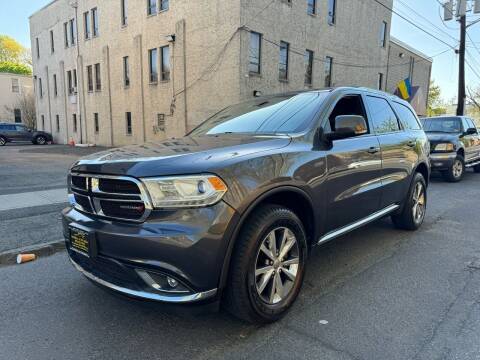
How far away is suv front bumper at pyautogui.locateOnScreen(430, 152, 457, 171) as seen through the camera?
9727 millimetres

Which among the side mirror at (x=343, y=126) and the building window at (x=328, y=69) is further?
the building window at (x=328, y=69)

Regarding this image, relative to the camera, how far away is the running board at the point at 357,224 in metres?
3.33

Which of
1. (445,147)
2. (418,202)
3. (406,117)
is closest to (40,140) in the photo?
(445,147)

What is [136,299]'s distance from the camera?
90.9 inches

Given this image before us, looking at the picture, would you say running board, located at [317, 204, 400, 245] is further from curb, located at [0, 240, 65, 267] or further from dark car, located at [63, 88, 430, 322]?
curb, located at [0, 240, 65, 267]

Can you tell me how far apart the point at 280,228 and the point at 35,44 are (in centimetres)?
3896

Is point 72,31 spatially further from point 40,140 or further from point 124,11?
point 40,140

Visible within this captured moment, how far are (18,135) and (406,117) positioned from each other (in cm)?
3051

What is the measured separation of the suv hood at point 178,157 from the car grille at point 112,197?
0.20ft

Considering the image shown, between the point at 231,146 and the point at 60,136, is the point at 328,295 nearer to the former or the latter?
the point at 231,146

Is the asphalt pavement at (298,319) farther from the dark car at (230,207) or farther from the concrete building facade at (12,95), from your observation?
the concrete building facade at (12,95)

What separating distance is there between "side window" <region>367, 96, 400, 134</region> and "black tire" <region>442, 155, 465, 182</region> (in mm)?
6491

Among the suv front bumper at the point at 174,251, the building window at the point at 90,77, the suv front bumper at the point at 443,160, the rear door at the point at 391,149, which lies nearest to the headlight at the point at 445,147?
the suv front bumper at the point at 443,160

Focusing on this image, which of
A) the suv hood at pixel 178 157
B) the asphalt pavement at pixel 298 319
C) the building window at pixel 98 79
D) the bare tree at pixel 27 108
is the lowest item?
the asphalt pavement at pixel 298 319
